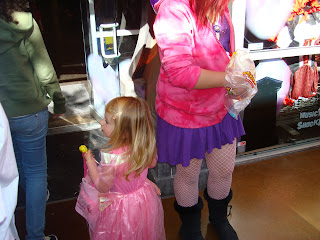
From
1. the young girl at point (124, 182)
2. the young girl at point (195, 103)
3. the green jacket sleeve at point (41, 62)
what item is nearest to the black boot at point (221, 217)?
the young girl at point (195, 103)

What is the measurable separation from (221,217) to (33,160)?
111 centimetres

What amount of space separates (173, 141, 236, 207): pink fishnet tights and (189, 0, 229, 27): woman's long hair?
66 cm

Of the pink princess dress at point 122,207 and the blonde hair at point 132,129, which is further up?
the blonde hair at point 132,129

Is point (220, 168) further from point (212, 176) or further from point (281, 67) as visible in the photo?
point (281, 67)

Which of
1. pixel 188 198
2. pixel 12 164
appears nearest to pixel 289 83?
pixel 188 198

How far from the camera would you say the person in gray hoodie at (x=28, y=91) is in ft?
5.37

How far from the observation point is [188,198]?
1906 millimetres

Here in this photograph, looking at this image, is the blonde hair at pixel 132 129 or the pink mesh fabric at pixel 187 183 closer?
the blonde hair at pixel 132 129

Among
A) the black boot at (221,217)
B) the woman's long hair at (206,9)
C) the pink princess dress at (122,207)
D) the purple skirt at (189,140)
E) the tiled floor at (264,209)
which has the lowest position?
the tiled floor at (264,209)

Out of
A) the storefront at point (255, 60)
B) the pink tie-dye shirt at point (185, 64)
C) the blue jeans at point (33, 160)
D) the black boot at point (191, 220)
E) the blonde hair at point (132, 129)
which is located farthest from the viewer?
the storefront at point (255, 60)

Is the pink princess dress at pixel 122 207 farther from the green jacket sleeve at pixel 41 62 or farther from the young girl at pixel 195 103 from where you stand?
the green jacket sleeve at pixel 41 62

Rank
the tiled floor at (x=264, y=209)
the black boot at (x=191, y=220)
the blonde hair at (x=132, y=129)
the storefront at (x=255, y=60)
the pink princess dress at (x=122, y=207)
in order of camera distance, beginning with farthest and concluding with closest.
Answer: the storefront at (x=255, y=60) → the tiled floor at (x=264, y=209) → the black boot at (x=191, y=220) → the pink princess dress at (x=122, y=207) → the blonde hair at (x=132, y=129)

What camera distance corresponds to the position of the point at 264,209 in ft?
7.79

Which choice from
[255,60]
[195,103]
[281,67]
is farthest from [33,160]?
[281,67]
